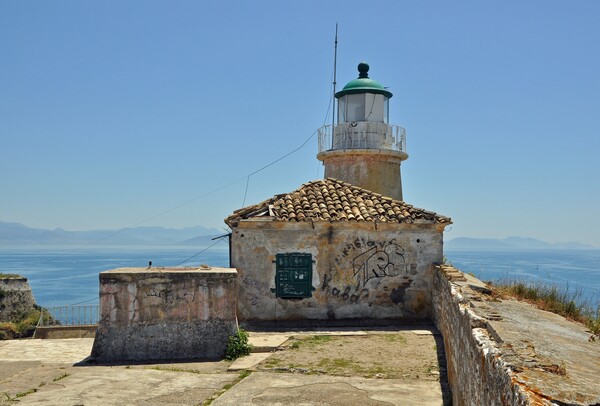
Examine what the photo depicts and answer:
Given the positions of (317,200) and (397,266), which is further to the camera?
(317,200)

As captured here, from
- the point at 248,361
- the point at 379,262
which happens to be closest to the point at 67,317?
the point at 379,262

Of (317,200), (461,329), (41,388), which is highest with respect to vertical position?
(317,200)

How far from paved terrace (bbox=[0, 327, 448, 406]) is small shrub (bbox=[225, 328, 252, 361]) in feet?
0.73

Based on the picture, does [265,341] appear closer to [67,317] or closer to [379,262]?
[379,262]

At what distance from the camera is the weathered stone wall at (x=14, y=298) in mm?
32844

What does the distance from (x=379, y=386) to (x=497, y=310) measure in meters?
2.36

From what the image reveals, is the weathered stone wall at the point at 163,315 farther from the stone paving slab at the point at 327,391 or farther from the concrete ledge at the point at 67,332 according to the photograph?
the concrete ledge at the point at 67,332

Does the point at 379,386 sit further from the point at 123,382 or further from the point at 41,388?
the point at 41,388

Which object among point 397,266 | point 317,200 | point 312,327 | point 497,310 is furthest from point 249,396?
point 317,200

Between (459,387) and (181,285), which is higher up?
(181,285)

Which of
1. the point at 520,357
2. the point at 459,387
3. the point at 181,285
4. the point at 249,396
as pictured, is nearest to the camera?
the point at 520,357

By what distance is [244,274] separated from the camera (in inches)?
534

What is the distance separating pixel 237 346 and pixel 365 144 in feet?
38.1

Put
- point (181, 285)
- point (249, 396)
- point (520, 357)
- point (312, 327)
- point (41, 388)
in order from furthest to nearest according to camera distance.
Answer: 1. point (312, 327)
2. point (181, 285)
3. point (41, 388)
4. point (249, 396)
5. point (520, 357)
